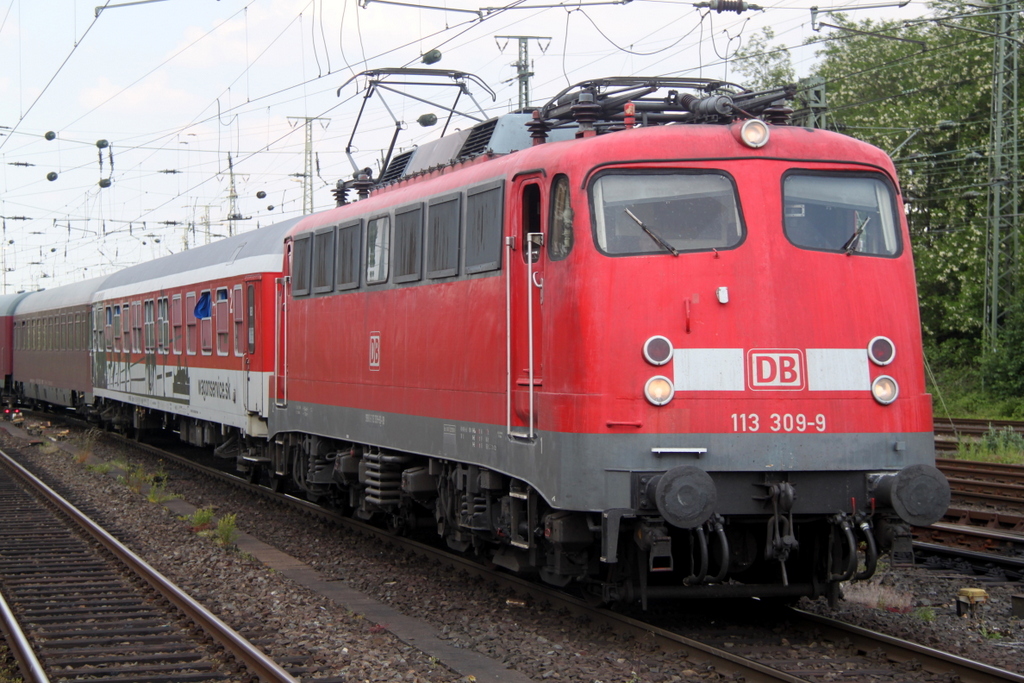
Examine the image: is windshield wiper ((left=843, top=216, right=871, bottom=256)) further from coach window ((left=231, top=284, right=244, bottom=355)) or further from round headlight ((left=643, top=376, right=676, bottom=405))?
coach window ((left=231, top=284, right=244, bottom=355))

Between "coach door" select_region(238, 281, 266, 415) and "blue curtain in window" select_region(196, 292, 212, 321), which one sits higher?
"blue curtain in window" select_region(196, 292, 212, 321)

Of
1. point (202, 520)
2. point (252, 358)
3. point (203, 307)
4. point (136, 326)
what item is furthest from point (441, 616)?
point (136, 326)

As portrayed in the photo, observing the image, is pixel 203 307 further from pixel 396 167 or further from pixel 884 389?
pixel 884 389

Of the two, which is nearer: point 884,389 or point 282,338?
point 884,389

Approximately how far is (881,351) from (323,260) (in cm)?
669

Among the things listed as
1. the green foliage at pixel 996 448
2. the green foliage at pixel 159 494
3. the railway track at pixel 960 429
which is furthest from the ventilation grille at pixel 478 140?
the railway track at pixel 960 429

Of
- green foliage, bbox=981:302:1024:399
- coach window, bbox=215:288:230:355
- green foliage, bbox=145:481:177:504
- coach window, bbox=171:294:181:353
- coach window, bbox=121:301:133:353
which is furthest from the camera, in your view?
green foliage, bbox=981:302:1024:399

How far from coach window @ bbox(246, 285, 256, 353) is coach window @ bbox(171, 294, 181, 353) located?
4560mm

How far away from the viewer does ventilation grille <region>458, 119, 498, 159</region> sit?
32.0 feet

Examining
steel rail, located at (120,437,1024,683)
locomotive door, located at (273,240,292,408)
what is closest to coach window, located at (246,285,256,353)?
locomotive door, located at (273,240,292,408)

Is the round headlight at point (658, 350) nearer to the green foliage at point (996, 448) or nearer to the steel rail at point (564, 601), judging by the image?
the steel rail at point (564, 601)

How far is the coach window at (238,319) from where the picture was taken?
16516mm

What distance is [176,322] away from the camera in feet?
68.2

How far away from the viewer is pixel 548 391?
25.4 feet
